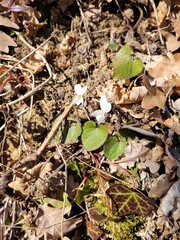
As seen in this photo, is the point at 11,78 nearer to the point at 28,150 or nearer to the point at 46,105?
the point at 46,105

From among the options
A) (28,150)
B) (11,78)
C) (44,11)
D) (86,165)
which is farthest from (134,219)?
(44,11)

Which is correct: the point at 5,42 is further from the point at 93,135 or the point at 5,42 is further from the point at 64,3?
the point at 93,135

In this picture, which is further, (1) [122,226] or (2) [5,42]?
(2) [5,42]

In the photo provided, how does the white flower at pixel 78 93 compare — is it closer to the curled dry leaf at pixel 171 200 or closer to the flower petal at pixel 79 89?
the flower petal at pixel 79 89

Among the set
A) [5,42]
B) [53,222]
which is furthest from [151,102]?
[5,42]

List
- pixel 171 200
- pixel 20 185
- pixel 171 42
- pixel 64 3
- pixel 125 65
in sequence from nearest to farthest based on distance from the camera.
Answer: pixel 171 200 → pixel 20 185 → pixel 125 65 → pixel 171 42 → pixel 64 3

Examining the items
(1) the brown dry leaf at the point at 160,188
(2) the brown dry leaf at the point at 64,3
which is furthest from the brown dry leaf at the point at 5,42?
(1) the brown dry leaf at the point at 160,188
